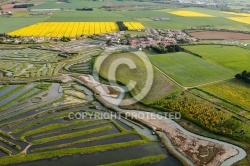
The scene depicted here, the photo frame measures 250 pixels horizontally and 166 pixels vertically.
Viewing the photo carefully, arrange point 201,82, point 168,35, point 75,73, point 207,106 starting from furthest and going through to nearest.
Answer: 1. point 168,35
2. point 75,73
3. point 201,82
4. point 207,106

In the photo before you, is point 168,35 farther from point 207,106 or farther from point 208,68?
point 207,106

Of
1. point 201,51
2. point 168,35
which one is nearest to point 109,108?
point 201,51

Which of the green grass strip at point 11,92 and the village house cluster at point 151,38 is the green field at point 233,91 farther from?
the green grass strip at point 11,92

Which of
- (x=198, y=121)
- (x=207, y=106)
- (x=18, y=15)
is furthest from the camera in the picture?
(x=18, y=15)

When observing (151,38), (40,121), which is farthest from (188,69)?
(40,121)

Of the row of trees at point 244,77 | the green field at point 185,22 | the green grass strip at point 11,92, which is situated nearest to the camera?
the green grass strip at point 11,92

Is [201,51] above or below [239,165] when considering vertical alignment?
above
